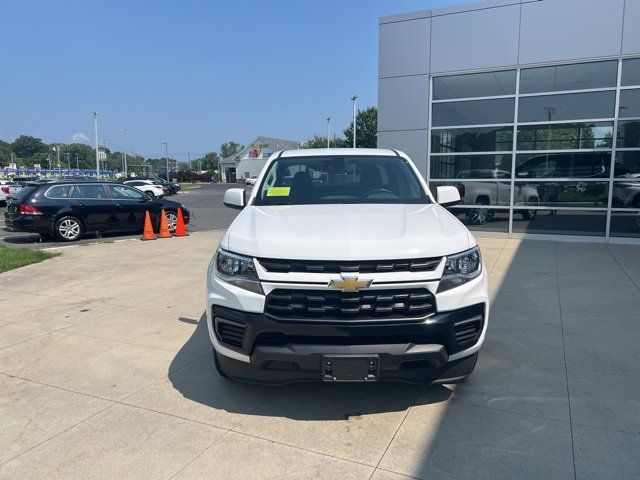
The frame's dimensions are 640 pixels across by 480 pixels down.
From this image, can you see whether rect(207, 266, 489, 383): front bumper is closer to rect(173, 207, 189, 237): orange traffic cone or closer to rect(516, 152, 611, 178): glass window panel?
rect(516, 152, 611, 178): glass window panel

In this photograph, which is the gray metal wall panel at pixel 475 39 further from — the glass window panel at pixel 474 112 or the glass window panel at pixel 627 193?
the glass window panel at pixel 627 193

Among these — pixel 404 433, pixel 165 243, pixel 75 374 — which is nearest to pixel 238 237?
pixel 404 433

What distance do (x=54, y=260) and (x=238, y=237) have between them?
24.8ft

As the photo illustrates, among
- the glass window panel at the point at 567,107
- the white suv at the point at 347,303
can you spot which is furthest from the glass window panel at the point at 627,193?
the white suv at the point at 347,303

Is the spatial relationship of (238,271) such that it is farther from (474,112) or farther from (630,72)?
(630,72)

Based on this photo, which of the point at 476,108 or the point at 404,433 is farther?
the point at 476,108

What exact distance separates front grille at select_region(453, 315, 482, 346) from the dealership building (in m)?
8.93

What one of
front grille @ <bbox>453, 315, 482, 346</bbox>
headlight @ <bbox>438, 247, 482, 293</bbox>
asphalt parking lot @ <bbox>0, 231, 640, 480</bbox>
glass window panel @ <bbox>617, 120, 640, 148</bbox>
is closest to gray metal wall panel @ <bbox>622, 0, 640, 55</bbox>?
glass window panel @ <bbox>617, 120, 640, 148</bbox>

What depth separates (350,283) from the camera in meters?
2.81

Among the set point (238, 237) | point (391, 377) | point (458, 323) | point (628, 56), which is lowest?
point (391, 377)

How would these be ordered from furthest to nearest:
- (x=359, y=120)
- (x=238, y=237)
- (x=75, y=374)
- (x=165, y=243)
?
(x=359, y=120) < (x=165, y=243) < (x=75, y=374) < (x=238, y=237)

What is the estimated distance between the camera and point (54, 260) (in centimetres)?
925

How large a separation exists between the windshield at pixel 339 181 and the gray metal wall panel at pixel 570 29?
7719 millimetres

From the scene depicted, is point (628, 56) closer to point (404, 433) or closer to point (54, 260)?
point (404, 433)
